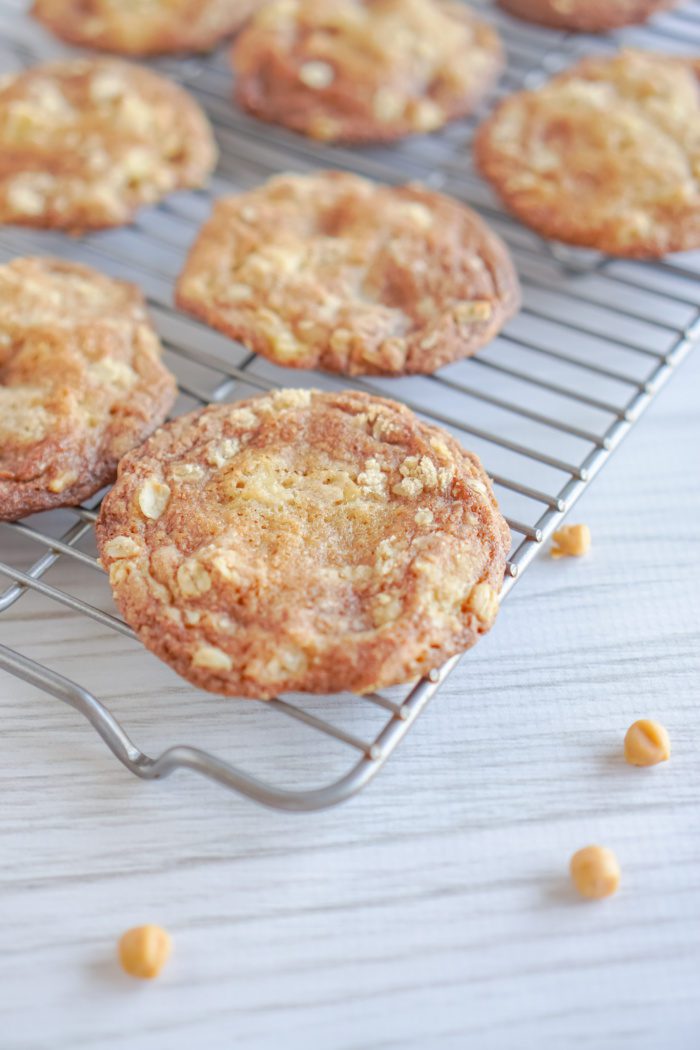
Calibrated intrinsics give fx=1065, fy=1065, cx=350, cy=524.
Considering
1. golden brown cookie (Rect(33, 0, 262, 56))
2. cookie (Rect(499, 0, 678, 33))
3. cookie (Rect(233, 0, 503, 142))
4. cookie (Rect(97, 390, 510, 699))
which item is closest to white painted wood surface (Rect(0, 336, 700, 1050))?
cookie (Rect(97, 390, 510, 699))

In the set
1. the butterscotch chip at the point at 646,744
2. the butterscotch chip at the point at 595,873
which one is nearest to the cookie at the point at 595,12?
the butterscotch chip at the point at 646,744

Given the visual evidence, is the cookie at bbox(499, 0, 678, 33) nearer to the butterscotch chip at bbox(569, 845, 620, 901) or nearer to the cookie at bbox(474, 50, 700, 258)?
the cookie at bbox(474, 50, 700, 258)

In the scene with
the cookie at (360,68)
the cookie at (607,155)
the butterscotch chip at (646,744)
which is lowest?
the butterscotch chip at (646,744)

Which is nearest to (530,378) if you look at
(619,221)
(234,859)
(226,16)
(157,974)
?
(619,221)

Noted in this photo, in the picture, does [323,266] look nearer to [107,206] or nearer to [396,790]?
[107,206]

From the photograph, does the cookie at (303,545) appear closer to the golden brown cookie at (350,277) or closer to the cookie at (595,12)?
the golden brown cookie at (350,277)

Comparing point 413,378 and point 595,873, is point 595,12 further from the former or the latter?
point 595,873

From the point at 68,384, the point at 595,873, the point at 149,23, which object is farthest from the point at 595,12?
the point at 595,873
